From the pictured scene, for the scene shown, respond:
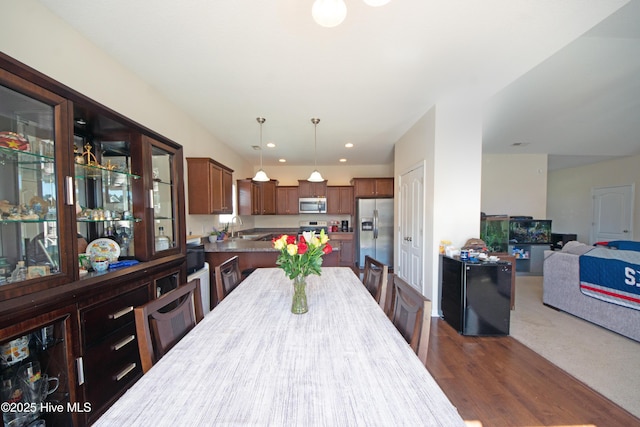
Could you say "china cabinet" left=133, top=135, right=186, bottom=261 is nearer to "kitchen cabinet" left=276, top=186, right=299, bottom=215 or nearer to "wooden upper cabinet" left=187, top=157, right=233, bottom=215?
"wooden upper cabinet" left=187, top=157, right=233, bottom=215

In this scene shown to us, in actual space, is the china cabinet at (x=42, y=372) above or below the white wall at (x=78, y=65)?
below

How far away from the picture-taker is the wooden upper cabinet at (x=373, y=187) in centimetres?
591

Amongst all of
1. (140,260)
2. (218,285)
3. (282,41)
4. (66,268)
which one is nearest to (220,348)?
(218,285)

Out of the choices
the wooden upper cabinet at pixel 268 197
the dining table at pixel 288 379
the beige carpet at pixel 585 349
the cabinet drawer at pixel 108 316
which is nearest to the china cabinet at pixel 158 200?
the cabinet drawer at pixel 108 316

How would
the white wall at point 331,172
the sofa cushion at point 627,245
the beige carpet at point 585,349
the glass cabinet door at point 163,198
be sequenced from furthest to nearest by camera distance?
the white wall at point 331,172 < the sofa cushion at point 627,245 < the glass cabinet door at point 163,198 < the beige carpet at point 585,349

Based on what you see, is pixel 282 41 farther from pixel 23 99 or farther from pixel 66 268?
pixel 66 268

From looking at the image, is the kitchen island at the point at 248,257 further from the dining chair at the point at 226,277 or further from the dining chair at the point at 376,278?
the dining chair at the point at 376,278

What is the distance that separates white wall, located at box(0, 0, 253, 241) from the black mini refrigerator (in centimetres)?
369

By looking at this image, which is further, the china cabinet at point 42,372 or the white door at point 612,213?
the white door at point 612,213

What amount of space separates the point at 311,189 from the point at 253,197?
5.30 ft

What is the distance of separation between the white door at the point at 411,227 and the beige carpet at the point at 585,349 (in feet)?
4.05

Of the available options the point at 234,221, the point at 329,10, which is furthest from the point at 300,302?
the point at 234,221

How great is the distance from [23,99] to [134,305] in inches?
51.5

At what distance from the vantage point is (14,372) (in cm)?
112
